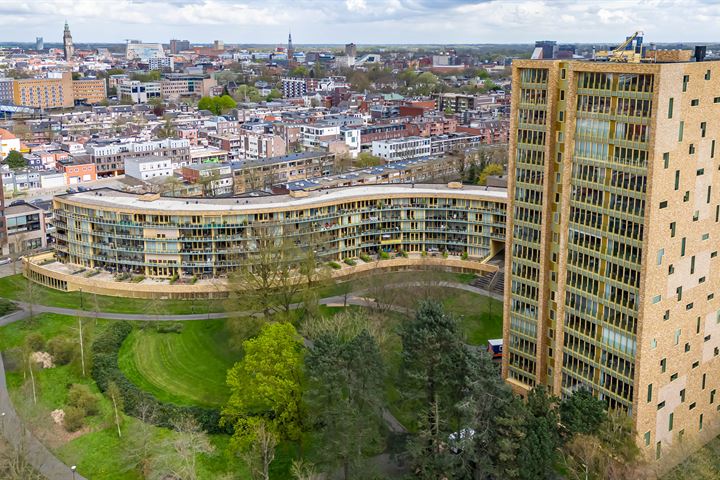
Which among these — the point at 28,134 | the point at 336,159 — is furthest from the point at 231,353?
the point at 28,134

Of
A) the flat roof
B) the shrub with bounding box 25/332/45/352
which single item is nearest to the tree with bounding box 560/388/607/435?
the flat roof

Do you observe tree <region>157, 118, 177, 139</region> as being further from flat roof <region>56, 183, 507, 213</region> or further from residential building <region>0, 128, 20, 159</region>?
flat roof <region>56, 183, 507, 213</region>

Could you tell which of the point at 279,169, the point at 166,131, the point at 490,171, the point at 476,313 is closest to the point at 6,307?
the point at 476,313

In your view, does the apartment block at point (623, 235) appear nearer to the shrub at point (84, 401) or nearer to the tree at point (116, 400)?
the tree at point (116, 400)

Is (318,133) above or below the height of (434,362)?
above

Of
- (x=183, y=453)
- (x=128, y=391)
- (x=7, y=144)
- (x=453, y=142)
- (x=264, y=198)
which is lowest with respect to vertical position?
(x=128, y=391)

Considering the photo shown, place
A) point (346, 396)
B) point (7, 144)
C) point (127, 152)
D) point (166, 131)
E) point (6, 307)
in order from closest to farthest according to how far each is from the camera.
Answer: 1. point (346, 396)
2. point (6, 307)
3. point (127, 152)
4. point (7, 144)
5. point (166, 131)

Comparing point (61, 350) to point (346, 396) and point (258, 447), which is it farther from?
point (346, 396)

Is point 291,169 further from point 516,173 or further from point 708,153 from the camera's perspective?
point 708,153
